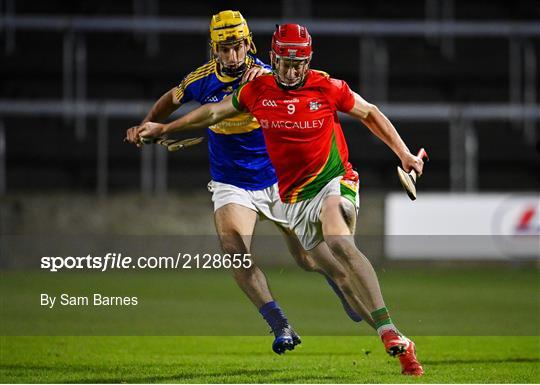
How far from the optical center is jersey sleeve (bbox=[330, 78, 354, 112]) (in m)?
6.75

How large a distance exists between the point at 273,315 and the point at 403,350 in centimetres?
128

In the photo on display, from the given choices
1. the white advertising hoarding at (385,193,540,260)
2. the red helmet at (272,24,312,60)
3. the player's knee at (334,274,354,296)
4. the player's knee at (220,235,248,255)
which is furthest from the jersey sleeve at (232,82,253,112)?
the white advertising hoarding at (385,193,540,260)

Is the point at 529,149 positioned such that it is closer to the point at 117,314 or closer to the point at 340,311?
the point at 340,311

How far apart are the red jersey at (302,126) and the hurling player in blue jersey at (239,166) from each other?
42 cm

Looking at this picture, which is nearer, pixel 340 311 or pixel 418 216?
pixel 340 311

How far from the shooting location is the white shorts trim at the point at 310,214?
23.1 feet

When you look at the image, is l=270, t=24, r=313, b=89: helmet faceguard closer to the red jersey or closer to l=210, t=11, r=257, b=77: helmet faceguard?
the red jersey

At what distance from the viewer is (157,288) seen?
14.8 metres

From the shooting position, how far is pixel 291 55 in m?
6.61

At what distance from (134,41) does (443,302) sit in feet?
34.1

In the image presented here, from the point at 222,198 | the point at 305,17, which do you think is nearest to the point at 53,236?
the point at 305,17

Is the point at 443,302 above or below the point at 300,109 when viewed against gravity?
below

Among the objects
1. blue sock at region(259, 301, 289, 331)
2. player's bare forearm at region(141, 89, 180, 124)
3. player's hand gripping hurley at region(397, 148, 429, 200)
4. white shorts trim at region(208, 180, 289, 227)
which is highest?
player's bare forearm at region(141, 89, 180, 124)

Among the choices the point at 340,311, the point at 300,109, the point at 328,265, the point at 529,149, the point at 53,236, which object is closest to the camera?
the point at 300,109
